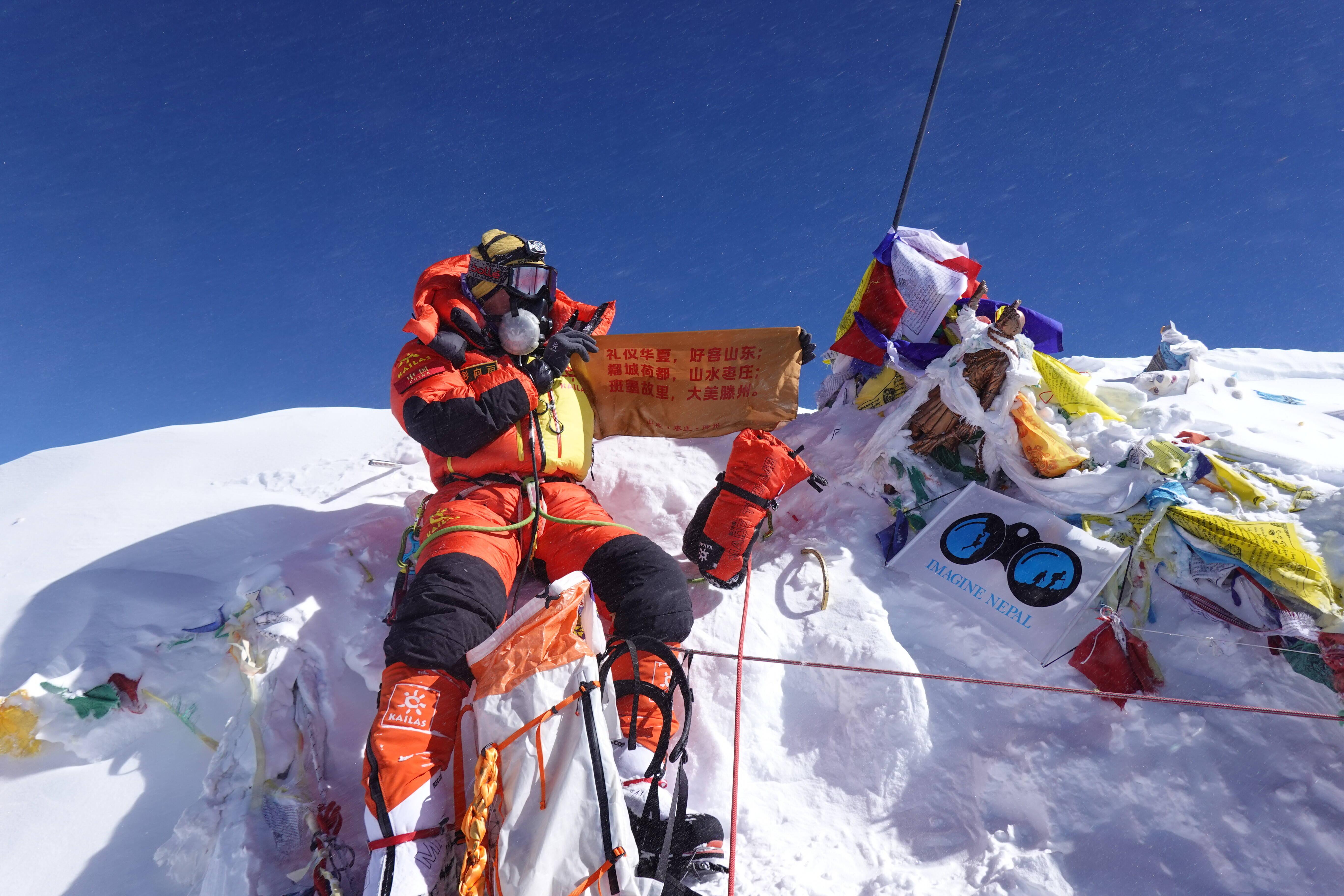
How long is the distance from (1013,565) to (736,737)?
5.55ft

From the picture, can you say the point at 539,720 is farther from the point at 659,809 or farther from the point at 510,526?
the point at 510,526

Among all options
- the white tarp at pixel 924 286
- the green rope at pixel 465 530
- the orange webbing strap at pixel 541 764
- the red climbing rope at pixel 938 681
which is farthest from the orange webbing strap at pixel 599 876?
the white tarp at pixel 924 286

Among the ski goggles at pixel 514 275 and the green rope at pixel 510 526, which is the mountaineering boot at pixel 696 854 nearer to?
the green rope at pixel 510 526

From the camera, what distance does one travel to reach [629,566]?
9.15ft

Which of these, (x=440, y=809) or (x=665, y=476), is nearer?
(x=440, y=809)

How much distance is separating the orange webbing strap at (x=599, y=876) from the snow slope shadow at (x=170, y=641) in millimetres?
958

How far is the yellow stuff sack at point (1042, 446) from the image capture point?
3.40 m

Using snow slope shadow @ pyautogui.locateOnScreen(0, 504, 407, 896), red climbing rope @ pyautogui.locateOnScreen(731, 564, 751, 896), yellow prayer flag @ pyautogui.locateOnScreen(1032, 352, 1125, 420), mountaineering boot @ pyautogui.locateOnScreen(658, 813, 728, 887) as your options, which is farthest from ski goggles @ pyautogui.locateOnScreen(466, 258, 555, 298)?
yellow prayer flag @ pyautogui.locateOnScreen(1032, 352, 1125, 420)

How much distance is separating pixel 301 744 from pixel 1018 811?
254cm

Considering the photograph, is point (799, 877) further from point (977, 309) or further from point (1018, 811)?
point (977, 309)

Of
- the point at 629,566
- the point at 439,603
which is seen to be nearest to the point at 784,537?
the point at 629,566

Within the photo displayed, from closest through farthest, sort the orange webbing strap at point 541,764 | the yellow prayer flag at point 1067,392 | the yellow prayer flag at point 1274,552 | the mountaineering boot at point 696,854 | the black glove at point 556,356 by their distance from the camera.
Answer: the orange webbing strap at point 541,764 < the mountaineering boot at point 696,854 < the yellow prayer flag at point 1274,552 < the black glove at point 556,356 < the yellow prayer flag at point 1067,392

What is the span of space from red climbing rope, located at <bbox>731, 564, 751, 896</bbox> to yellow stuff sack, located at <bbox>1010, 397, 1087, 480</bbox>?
1500 mm

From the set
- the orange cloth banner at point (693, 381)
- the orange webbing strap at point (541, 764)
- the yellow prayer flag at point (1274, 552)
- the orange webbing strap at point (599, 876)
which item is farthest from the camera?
the orange cloth banner at point (693, 381)
